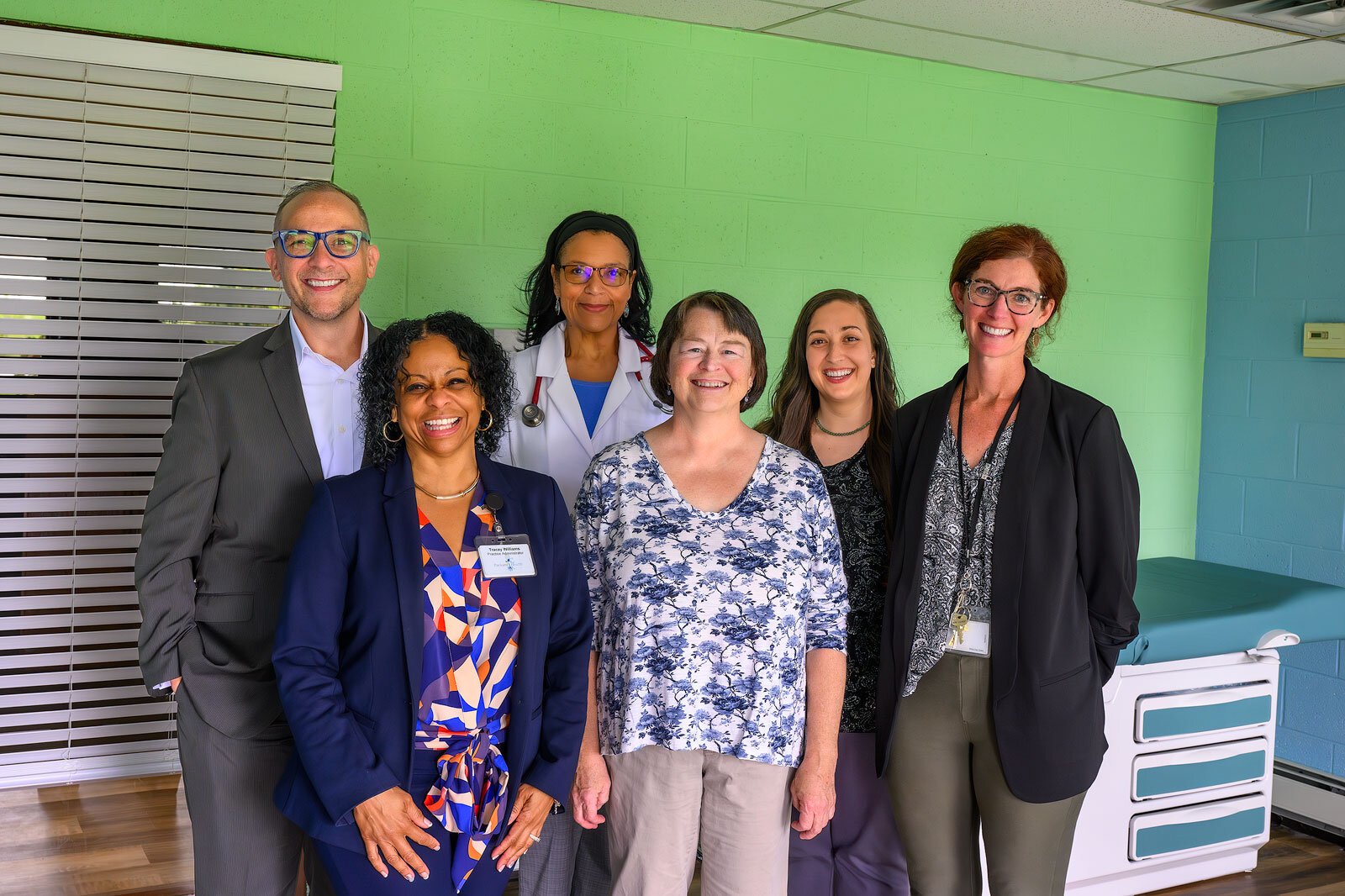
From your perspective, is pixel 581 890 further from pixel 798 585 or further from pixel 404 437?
pixel 404 437

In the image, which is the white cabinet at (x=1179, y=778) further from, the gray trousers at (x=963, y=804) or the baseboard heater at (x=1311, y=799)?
the gray trousers at (x=963, y=804)

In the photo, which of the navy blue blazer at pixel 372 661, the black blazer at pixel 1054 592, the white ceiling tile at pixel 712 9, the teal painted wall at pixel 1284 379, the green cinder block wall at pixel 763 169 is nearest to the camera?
the navy blue blazer at pixel 372 661

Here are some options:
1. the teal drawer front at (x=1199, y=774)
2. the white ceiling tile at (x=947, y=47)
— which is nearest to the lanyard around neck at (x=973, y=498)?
the teal drawer front at (x=1199, y=774)

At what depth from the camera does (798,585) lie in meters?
2.24

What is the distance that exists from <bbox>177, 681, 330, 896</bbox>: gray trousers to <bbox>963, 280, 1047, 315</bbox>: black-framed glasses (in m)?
1.73

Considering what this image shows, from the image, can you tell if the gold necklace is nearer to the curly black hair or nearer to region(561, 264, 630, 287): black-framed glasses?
the curly black hair

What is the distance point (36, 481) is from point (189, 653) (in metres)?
1.95

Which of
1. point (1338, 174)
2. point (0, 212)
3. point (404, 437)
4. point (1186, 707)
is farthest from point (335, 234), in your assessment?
point (1338, 174)

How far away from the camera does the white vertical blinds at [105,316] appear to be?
3707 millimetres

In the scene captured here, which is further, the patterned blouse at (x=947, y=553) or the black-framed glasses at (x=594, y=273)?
the black-framed glasses at (x=594, y=273)

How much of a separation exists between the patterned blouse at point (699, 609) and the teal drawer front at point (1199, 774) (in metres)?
1.80

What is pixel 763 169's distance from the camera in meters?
4.55

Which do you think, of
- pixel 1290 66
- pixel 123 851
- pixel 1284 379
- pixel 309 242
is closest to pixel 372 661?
pixel 309 242

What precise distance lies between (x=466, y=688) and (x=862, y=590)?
1.03m
